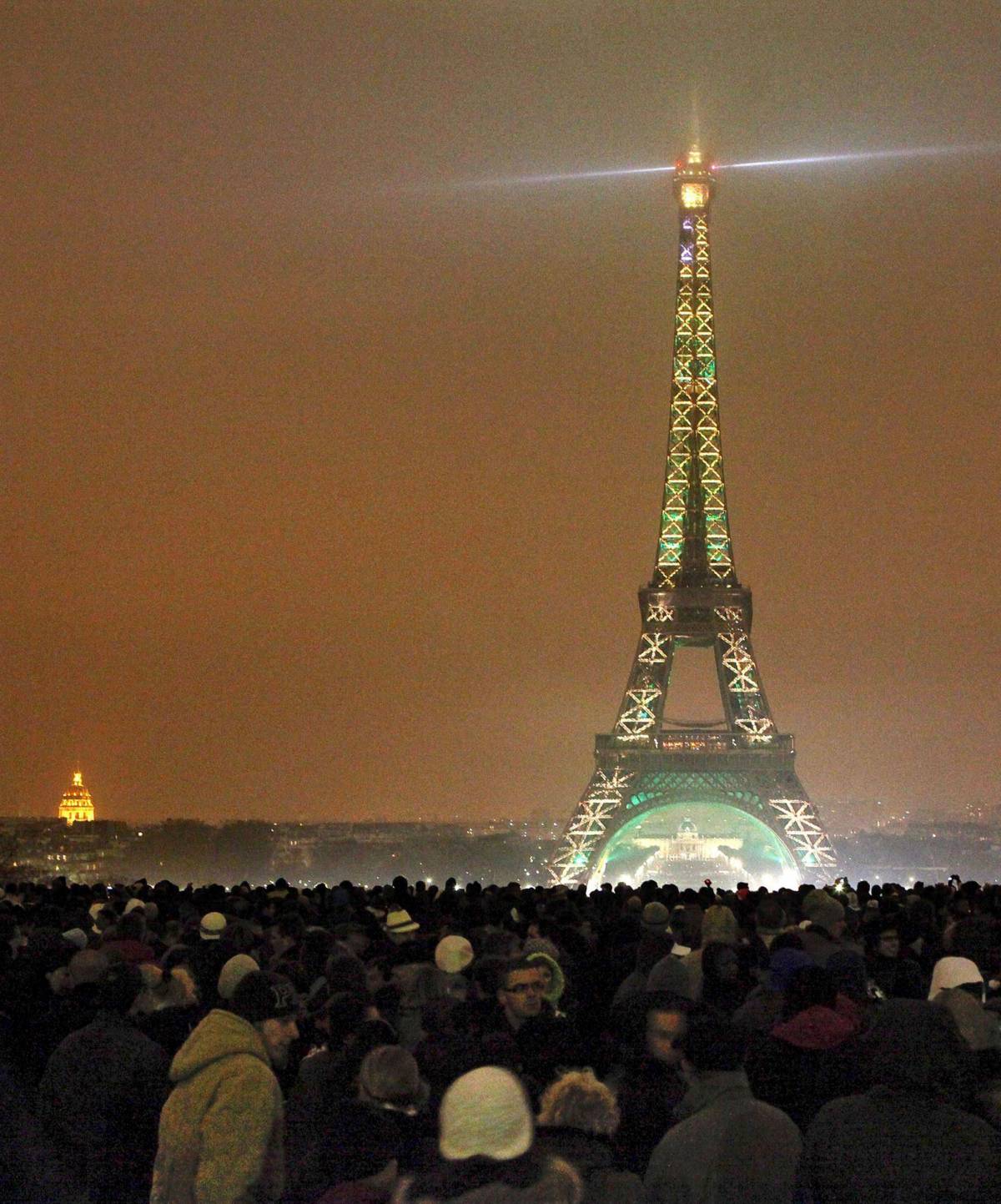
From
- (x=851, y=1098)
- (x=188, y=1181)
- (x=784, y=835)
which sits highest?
(x=784, y=835)

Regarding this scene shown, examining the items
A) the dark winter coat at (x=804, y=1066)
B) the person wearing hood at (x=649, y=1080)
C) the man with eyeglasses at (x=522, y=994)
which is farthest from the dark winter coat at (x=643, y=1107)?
the man with eyeglasses at (x=522, y=994)

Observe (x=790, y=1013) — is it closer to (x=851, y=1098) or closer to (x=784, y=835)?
(x=851, y=1098)

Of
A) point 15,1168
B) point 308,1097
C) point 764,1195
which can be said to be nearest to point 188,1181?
point 308,1097

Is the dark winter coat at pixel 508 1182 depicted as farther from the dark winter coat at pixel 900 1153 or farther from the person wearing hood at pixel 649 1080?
the person wearing hood at pixel 649 1080

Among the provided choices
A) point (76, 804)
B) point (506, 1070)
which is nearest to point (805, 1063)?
point (506, 1070)

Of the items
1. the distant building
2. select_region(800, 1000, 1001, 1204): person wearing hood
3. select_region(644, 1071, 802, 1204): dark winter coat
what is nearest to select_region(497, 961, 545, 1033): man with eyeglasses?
select_region(644, 1071, 802, 1204): dark winter coat

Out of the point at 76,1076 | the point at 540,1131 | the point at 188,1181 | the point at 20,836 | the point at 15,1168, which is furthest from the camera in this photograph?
the point at 20,836

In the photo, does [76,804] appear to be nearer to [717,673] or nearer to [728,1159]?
[717,673]
